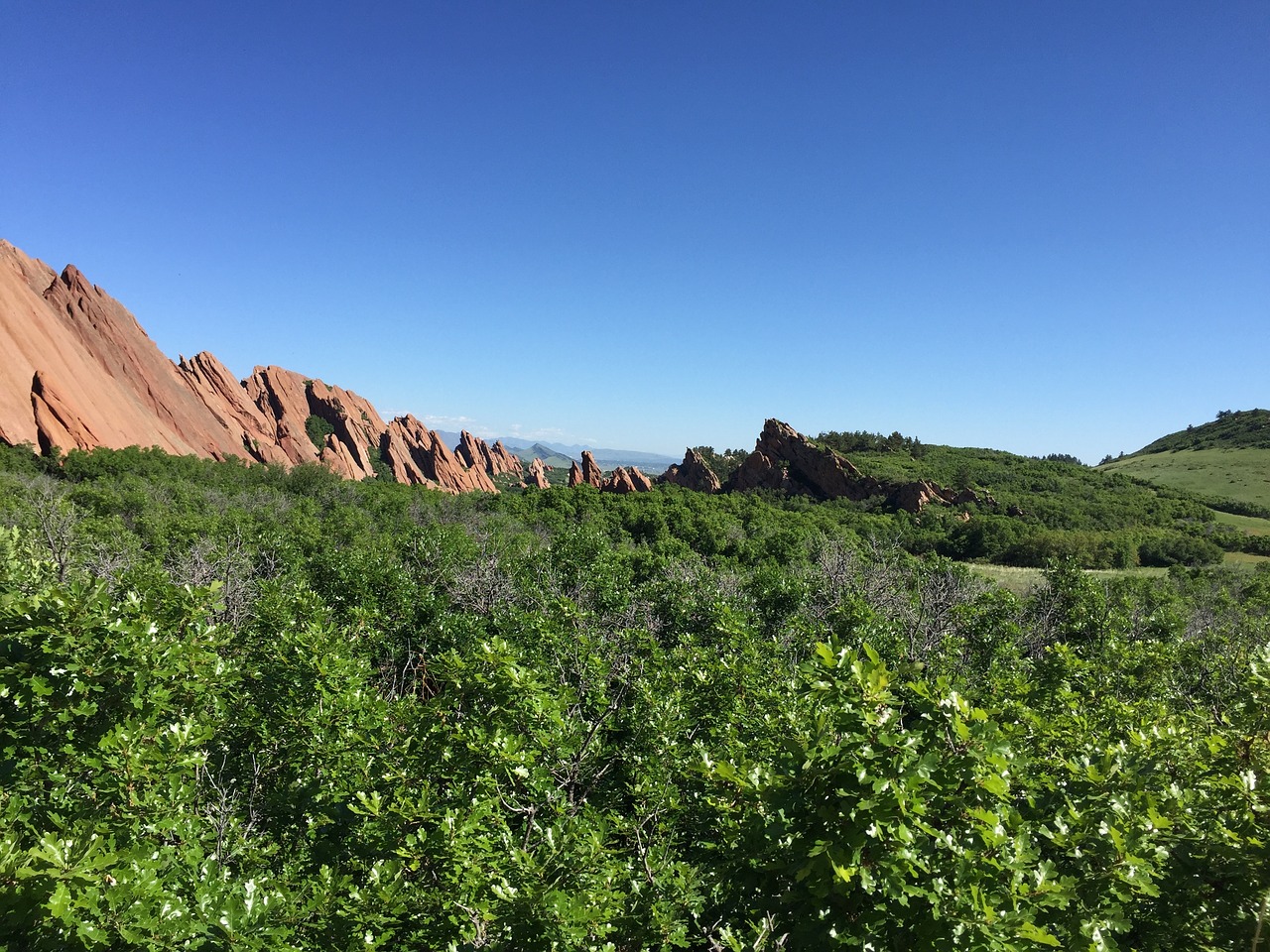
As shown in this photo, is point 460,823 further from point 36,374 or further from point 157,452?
point 36,374

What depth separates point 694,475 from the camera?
126m

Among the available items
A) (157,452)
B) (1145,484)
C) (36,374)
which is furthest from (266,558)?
(1145,484)

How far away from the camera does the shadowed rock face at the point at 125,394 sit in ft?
196

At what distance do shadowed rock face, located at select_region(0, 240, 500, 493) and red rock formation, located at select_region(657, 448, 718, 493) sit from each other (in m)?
65.1

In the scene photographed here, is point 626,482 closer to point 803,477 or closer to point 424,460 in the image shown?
point 803,477

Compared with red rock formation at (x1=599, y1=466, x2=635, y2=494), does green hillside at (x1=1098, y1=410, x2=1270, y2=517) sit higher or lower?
higher

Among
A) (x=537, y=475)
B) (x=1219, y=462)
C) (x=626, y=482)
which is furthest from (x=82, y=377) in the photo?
(x=1219, y=462)

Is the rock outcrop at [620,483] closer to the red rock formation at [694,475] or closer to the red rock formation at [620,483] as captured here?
the red rock formation at [620,483]

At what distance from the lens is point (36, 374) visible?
60.3 metres

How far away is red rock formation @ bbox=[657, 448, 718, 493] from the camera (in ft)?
397

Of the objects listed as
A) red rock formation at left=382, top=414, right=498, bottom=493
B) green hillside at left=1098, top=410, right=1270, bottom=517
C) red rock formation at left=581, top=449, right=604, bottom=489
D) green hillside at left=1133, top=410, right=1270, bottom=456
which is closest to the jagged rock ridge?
red rock formation at left=581, top=449, right=604, bottom=489

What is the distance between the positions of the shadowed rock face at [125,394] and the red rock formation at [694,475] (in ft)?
214

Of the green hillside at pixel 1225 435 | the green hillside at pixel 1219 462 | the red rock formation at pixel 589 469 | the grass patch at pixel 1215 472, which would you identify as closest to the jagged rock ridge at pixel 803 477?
the red rock formation at pixel 589 469

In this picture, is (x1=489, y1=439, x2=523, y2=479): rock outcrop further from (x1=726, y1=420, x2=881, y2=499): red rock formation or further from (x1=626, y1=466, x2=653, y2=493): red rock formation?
(x1=726, y1=420, x2=881, y2=499): red rock formation
